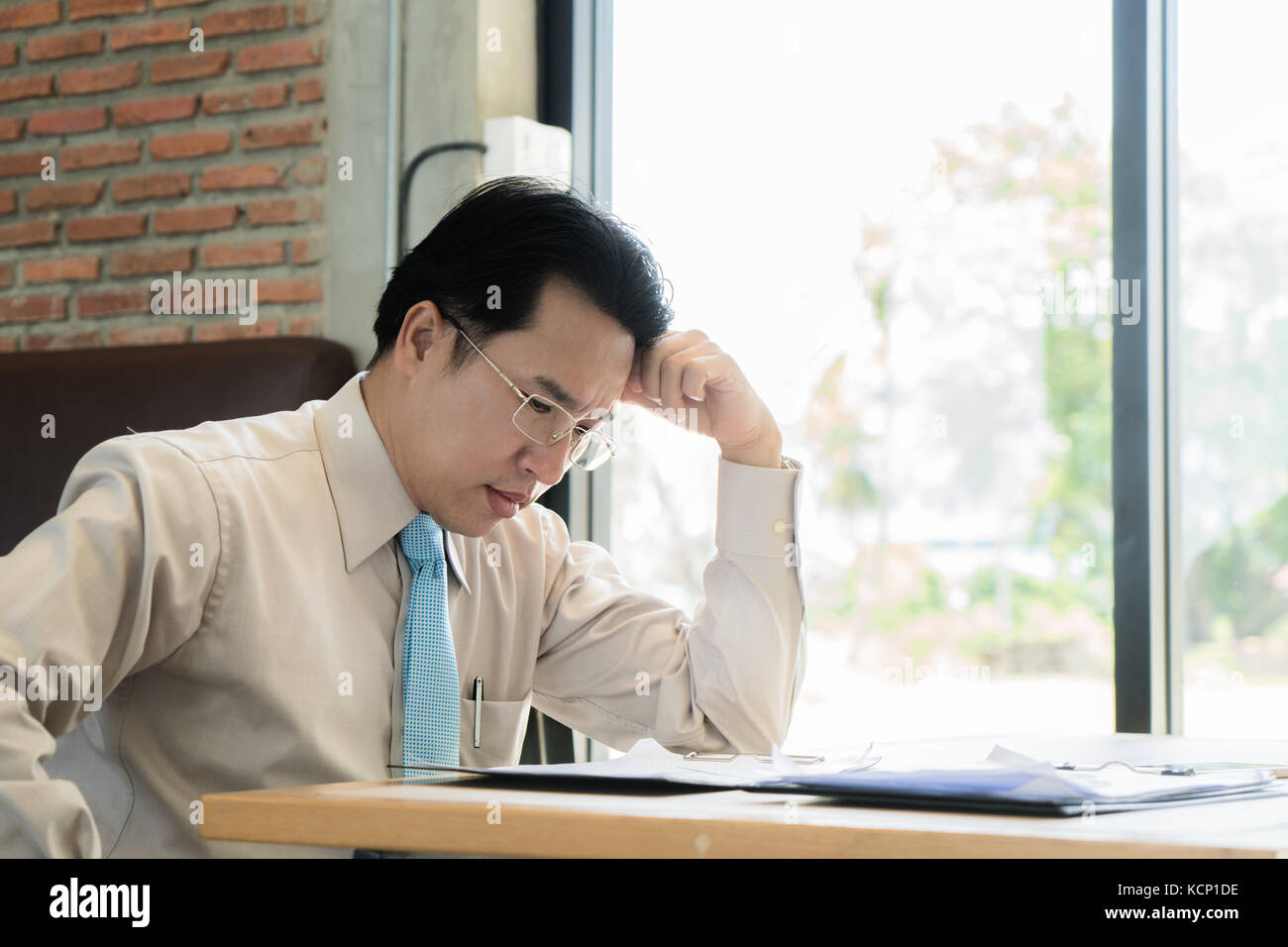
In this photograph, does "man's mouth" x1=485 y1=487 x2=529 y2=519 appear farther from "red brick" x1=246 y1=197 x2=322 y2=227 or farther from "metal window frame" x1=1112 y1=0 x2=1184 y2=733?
"red brick" x1=246 y1=197 x2=322 y2=227

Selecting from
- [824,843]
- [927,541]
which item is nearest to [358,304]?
[927,541]

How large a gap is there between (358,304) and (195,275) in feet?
1.61

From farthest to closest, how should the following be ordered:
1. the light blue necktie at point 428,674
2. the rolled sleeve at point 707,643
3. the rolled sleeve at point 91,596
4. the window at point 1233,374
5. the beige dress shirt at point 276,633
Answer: the window at point 1233,374 → the rolled sleeve at point 707,643 → the light blue necktie at point 428,674 → the beige dress shirt at point 276,633 → the rolled sleeve at point 91,596

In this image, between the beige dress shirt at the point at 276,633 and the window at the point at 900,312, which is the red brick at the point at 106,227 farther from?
the beige dress shirt at the point at 276,633

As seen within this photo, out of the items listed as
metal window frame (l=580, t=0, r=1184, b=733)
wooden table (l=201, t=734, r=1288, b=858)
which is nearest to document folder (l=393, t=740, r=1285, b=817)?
wooden table (l=201, t=734, r=1288, b=858)

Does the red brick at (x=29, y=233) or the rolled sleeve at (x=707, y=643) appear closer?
the rolled sleeve at (x=707, y=643)

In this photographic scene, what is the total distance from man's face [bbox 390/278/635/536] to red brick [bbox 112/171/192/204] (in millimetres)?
1904

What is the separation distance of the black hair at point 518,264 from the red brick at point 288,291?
1.41m

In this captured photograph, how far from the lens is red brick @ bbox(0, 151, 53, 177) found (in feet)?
11.4

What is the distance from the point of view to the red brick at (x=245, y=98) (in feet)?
10.5

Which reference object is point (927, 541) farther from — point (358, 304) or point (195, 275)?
point (195, 275)

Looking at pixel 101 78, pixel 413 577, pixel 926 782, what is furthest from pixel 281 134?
pixel 926 782

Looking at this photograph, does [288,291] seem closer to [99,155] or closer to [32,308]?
[99,155]

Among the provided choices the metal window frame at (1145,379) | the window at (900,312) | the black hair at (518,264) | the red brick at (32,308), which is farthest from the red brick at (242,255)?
the metal window frame at (1145,379)
